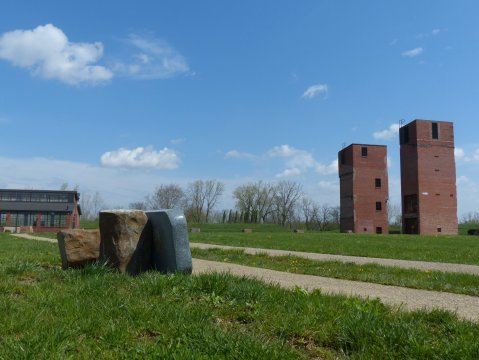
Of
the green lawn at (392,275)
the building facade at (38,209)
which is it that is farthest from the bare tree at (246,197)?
the green lawn at (392,275)

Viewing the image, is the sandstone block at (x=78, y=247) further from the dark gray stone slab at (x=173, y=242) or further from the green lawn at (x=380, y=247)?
the green lawn at (x=380, y=247)

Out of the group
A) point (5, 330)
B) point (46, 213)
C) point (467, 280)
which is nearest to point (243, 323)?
point (5, 330)

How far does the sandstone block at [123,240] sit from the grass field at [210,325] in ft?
4.16

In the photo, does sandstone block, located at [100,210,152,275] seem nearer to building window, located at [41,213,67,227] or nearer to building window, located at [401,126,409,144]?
building window, located at [401,126,409,144]

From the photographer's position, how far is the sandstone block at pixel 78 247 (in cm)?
745

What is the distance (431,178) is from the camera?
184ft

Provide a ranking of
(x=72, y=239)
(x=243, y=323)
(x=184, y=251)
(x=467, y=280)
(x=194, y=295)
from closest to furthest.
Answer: (x=243, y=323) < (x=194, y=295) < (x=184, y=251) < (x=72, y=239) < (x=467, y=280)

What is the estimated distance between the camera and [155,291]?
5.45 meters

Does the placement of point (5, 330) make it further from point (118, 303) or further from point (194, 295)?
point (194, 295)

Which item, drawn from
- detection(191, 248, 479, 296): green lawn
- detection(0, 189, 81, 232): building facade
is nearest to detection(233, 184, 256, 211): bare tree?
detection(0, 189, 81, 232): building facade

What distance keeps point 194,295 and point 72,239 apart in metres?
3.15

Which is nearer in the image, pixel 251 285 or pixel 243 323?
pixel 243 323

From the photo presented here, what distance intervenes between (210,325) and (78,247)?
13.5 feet

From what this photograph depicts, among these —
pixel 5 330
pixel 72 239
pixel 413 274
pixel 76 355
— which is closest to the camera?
pixel 76 355
